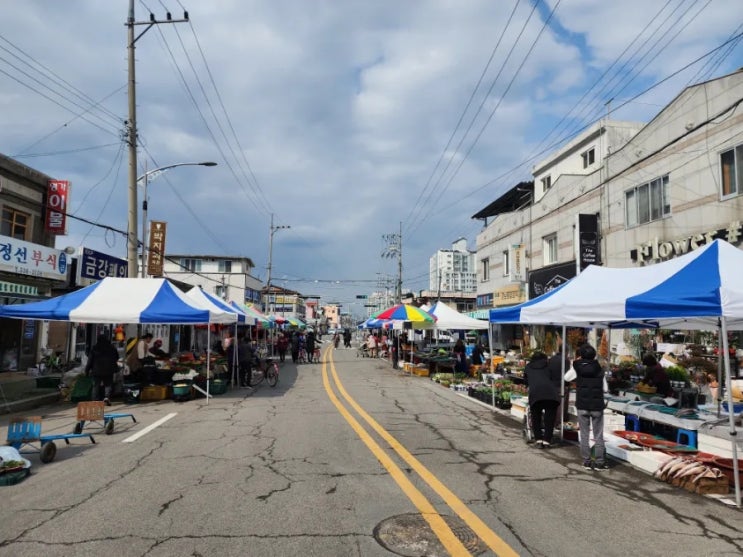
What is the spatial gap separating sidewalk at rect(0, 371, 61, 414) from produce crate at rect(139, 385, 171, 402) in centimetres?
218

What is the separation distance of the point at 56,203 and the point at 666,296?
21.7 metres

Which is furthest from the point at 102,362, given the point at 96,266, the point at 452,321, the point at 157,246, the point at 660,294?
the point at 157,246

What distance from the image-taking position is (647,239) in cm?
1803

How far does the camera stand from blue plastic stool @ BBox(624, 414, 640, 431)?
29.5 feet

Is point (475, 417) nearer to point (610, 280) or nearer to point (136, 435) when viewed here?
point (610, 280)

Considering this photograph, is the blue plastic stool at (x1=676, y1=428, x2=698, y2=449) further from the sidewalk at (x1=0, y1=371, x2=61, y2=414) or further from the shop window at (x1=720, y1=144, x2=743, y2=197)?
the sidewalk at (x1=0, y1=371, x2=61, y2=414)

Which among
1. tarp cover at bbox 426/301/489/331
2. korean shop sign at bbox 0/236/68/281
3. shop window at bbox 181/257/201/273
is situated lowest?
tarp cover at bbox 426/301/489/331

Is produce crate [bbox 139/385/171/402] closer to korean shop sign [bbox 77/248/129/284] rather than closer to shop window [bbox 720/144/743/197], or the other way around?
korean shop sign [bbox 77/248/129/284]

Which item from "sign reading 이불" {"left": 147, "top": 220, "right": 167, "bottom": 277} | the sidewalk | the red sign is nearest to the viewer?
the sidewalk

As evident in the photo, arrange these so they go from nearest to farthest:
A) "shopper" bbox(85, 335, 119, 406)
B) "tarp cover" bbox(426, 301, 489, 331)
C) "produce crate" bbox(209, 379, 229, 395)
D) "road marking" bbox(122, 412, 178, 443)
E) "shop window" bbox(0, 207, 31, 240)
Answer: "road marking" bbox(122, 412, 178, 443)
"shopper" bbox(85, 335, 119, 406)
"produce crate" bbox(209, 379, 229, 395)
"shop window" bbox(0, 207, 31, 240)
"tarp cover" bbox(426, 301, 489, 331)

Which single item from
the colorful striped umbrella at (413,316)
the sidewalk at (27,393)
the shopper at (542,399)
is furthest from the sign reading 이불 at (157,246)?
the shopper at (542,399)

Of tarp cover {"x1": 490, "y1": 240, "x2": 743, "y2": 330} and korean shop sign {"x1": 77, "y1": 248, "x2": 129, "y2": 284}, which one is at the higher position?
korean shop sign {"x1": 77, "y1": 248, "x2": 129, "y2": 284}

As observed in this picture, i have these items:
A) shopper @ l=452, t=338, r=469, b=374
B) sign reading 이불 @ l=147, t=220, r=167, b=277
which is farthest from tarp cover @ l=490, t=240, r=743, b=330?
sign reading 이불 @ l=147, t=220, r=167, b=277

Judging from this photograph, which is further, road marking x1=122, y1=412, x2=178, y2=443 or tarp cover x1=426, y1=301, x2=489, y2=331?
tarp cover x1=426, y1=301, x2=489, y2=331
